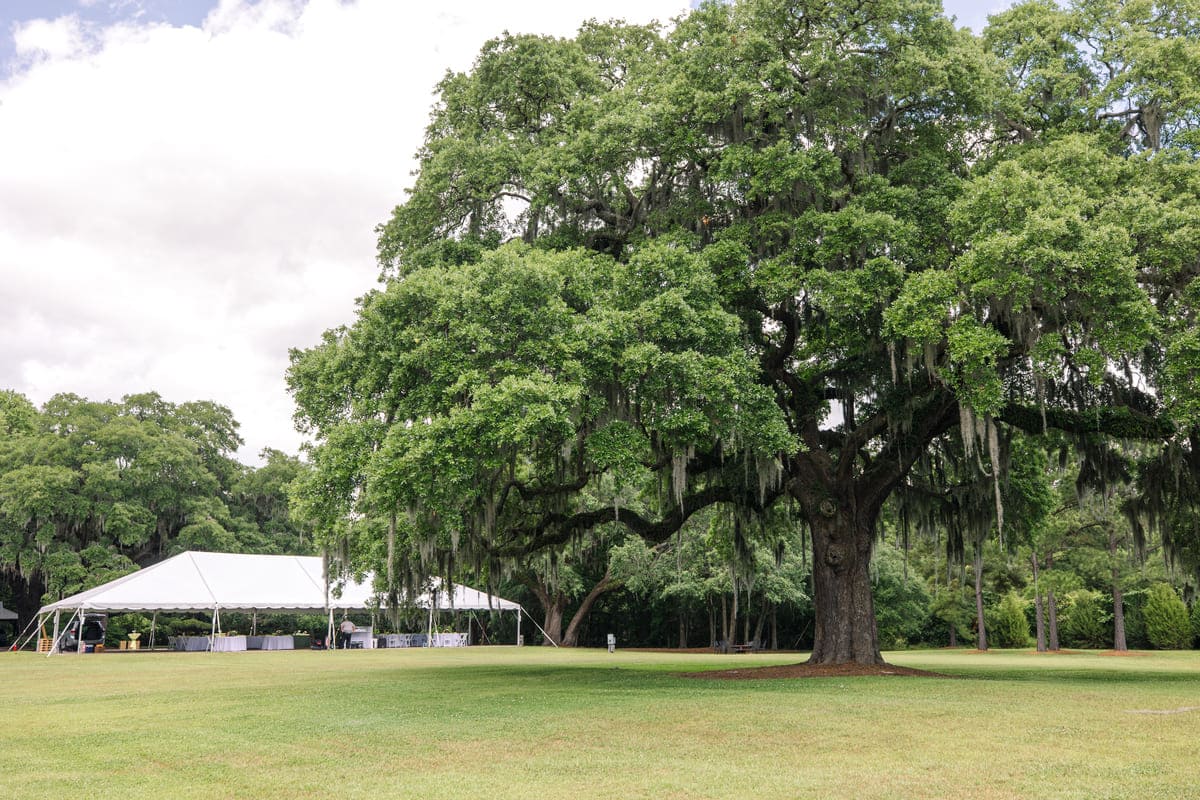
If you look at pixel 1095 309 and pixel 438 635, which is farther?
pixel 438 635

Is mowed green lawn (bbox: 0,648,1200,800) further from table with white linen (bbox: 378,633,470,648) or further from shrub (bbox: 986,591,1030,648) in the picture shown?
shrub (bbox: 986,591,1030,648)

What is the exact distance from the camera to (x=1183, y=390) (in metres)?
12.7

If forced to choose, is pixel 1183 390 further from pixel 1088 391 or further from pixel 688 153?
pixel 688 153

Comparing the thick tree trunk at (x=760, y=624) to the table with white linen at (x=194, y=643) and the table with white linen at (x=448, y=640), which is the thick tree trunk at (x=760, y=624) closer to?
the table with white linen at (x=448, y=640)

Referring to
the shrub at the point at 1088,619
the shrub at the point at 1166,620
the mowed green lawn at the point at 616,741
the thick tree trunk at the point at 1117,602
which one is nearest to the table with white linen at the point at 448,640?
the shrub at the point at 1088,619

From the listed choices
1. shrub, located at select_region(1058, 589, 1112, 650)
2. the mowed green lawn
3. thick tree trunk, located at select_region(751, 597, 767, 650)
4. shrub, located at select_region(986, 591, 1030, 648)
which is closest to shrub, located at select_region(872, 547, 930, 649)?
shrub, located at select_region(986, 591, 1030, 648)

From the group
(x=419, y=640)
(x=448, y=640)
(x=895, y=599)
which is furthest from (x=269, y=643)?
(x=895, y=599)

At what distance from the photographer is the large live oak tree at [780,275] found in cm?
1320

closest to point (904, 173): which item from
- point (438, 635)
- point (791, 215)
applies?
point (791, 215)

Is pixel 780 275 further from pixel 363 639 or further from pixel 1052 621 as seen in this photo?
pixel 363 639

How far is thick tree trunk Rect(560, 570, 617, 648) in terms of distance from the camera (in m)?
40.4

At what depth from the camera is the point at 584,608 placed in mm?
41000

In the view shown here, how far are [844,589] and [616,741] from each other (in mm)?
10157

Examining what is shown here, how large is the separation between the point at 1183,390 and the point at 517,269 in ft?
32.1
